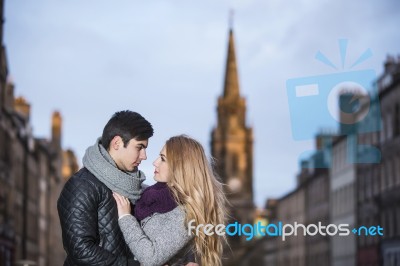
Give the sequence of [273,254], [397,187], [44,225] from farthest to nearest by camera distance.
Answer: [273,254] < [44,225] < [397,187]

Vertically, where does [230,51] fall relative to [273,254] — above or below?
above

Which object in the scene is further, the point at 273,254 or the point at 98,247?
the point at 273,254

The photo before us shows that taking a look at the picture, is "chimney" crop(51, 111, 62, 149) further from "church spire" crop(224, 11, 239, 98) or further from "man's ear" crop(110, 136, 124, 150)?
"church spire" crop(224, 11, 239, 98)

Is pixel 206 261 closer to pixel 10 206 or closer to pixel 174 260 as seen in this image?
pixel 174 260

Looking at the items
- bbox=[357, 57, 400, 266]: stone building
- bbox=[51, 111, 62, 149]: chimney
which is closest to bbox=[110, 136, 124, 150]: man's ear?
bbox=[357, 57, 400, 266]: stone building

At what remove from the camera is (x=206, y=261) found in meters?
5.62

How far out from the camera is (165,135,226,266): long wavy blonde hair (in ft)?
17.9

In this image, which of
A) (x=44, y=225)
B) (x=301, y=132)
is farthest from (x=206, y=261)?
(x=44, y=225)

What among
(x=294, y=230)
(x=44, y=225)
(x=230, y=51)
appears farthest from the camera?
(x=230, y=51)

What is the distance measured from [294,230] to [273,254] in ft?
308

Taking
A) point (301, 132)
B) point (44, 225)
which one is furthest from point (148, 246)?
point (44, 225)

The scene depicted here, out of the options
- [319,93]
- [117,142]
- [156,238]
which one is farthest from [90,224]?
[319,93]

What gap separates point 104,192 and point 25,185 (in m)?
45.5

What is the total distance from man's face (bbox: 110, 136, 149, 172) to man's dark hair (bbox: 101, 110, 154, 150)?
0.9 inches
